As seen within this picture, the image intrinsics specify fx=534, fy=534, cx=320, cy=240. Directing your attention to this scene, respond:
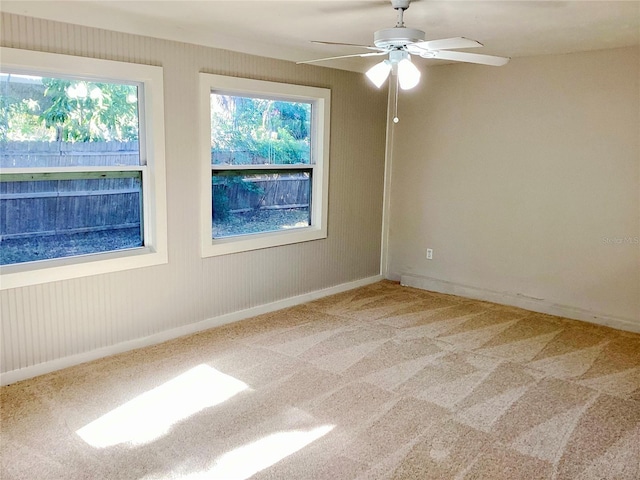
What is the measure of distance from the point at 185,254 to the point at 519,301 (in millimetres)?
2963

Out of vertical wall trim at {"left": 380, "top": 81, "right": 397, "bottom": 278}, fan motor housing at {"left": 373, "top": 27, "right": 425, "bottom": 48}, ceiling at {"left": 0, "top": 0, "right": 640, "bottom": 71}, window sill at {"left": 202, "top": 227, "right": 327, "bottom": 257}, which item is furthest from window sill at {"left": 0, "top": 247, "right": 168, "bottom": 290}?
vertical wall trim at {"left": 380, "top": 81, "right": 397, "bottom": 278}

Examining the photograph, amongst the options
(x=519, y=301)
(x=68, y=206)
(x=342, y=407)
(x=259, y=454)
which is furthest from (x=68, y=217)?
(x=519, y=301)

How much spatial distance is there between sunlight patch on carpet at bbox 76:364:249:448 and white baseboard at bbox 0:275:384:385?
0.57 m

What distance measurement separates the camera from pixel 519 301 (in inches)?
190

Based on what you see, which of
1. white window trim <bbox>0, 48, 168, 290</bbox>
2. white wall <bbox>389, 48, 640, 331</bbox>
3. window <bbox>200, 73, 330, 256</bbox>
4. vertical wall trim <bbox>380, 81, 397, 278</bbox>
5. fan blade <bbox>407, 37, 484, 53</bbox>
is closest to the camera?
fan blade <bbox>407, 37, 484, 53</bbox>

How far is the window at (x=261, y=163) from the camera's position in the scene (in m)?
4.06

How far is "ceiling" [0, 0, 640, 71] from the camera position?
2896 millimetres

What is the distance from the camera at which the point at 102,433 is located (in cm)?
267

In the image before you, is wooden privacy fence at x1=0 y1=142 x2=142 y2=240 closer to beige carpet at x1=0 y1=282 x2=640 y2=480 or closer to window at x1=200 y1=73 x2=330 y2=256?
window at x1=200 y1=73 x2=330 y2=256

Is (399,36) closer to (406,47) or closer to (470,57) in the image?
(406,47)

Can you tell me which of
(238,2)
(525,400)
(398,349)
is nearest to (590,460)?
(525,400)

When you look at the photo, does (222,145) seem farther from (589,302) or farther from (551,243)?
(589,302)

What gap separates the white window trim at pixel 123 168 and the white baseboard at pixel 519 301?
8.79ft

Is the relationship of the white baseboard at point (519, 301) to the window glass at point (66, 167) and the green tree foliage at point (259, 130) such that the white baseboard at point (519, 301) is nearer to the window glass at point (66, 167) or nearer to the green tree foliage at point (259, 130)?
the green tree foliage at point (259, 130)
